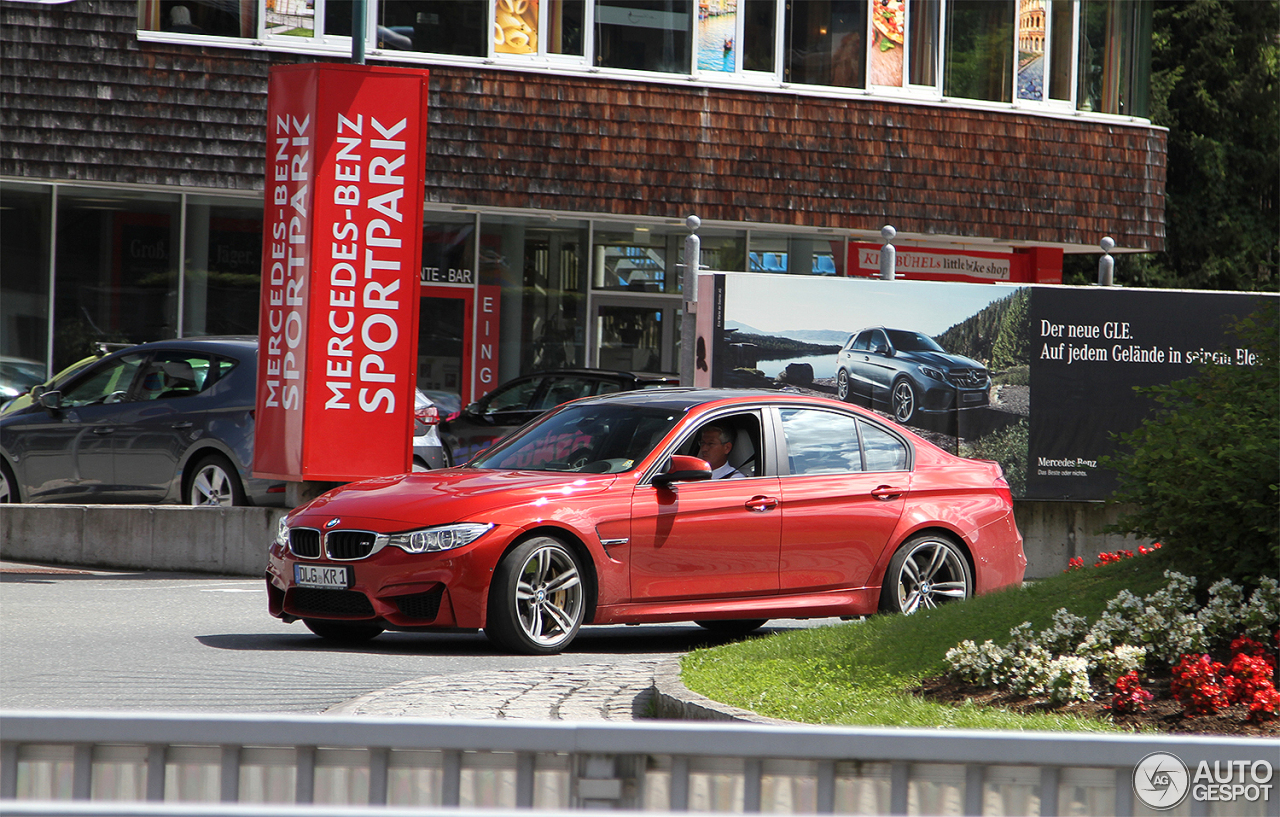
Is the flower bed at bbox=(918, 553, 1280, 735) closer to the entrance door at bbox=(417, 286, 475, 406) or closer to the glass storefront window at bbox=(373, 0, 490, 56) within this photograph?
the entrance door at bbox=(417, 286, 475, 406)

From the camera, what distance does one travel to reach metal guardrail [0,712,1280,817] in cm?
275

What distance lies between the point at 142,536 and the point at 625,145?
9.95 meters

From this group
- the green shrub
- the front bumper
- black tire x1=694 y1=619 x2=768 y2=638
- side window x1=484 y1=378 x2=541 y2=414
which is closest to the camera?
the green shrub

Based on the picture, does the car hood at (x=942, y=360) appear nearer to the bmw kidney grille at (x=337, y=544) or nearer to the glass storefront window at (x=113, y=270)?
the bmw kidney grille at (x=337, y=544)

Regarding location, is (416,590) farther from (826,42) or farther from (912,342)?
(826,42)

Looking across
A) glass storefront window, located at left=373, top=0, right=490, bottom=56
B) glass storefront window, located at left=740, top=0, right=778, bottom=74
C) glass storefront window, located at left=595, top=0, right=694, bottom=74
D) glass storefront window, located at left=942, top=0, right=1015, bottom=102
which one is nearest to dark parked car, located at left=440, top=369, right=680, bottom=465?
glass storefront window, located at left=373, top=0, right=490, bottom=56

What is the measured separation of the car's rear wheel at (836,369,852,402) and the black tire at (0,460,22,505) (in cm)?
758

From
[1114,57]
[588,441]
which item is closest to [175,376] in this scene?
[588,441]

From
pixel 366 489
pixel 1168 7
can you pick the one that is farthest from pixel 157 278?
pixel 1168 7

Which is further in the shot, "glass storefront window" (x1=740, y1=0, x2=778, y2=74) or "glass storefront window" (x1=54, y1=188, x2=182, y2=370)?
"glass storefront window" (x1=740, y1=0, x2=778, y2=74)

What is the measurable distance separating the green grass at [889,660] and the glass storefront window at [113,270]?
14252 mm

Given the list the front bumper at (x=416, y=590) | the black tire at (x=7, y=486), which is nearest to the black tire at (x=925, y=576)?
the front bumper at (x=416, y=590)

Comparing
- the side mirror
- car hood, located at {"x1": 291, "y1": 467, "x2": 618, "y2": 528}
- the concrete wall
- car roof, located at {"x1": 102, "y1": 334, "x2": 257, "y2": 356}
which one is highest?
car roof, located at {"x1": 102, "y1": 334, "x2": 257, "y2": 356}

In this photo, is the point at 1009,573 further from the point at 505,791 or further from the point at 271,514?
the point at 505,791
